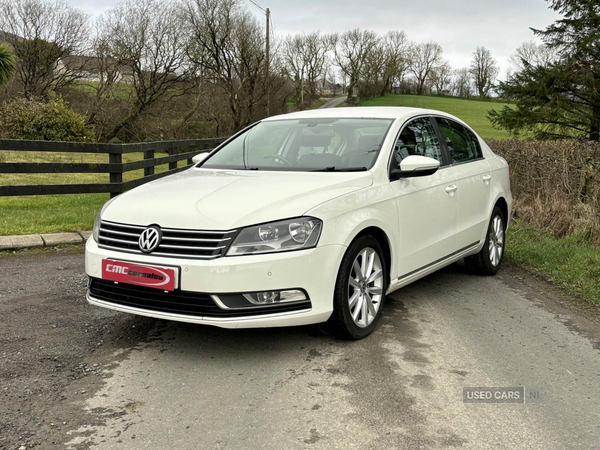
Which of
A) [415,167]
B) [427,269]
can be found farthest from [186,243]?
[427,269]

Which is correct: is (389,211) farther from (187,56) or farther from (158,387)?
(187,56)

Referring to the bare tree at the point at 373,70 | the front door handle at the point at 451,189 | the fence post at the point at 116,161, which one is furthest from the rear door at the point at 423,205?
the bare tree at the point at 373,70

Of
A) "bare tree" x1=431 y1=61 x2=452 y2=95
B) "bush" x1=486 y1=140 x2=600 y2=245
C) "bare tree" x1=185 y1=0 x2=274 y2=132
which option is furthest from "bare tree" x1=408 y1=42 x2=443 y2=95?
"bush" x1=486 y1=140 x2=600 y2=245

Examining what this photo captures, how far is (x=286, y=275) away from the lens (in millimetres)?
3746

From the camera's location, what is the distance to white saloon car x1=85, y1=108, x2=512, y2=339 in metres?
3.74

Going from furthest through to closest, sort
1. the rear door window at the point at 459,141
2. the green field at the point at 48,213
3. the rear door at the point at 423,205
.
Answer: the green field at the point at 48,213 → the rear door window at the point at 459,141 → the rear door at the point at 423,205

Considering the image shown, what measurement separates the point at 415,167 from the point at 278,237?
4.77 ft

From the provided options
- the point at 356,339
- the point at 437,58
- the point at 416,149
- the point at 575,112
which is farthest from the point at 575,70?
the point at 437,58

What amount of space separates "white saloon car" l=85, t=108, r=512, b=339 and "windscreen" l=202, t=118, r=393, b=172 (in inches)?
0.6

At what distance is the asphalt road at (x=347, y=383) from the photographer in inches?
117

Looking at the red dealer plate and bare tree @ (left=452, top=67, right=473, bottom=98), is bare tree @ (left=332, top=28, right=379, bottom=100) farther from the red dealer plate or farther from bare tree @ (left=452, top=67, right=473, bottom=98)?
the red dealer plate

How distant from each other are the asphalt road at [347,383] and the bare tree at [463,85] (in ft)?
311

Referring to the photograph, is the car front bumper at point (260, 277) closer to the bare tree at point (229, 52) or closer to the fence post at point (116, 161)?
the fence post at point (116, 161)

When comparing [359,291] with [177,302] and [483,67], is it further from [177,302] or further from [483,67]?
[483,67]
